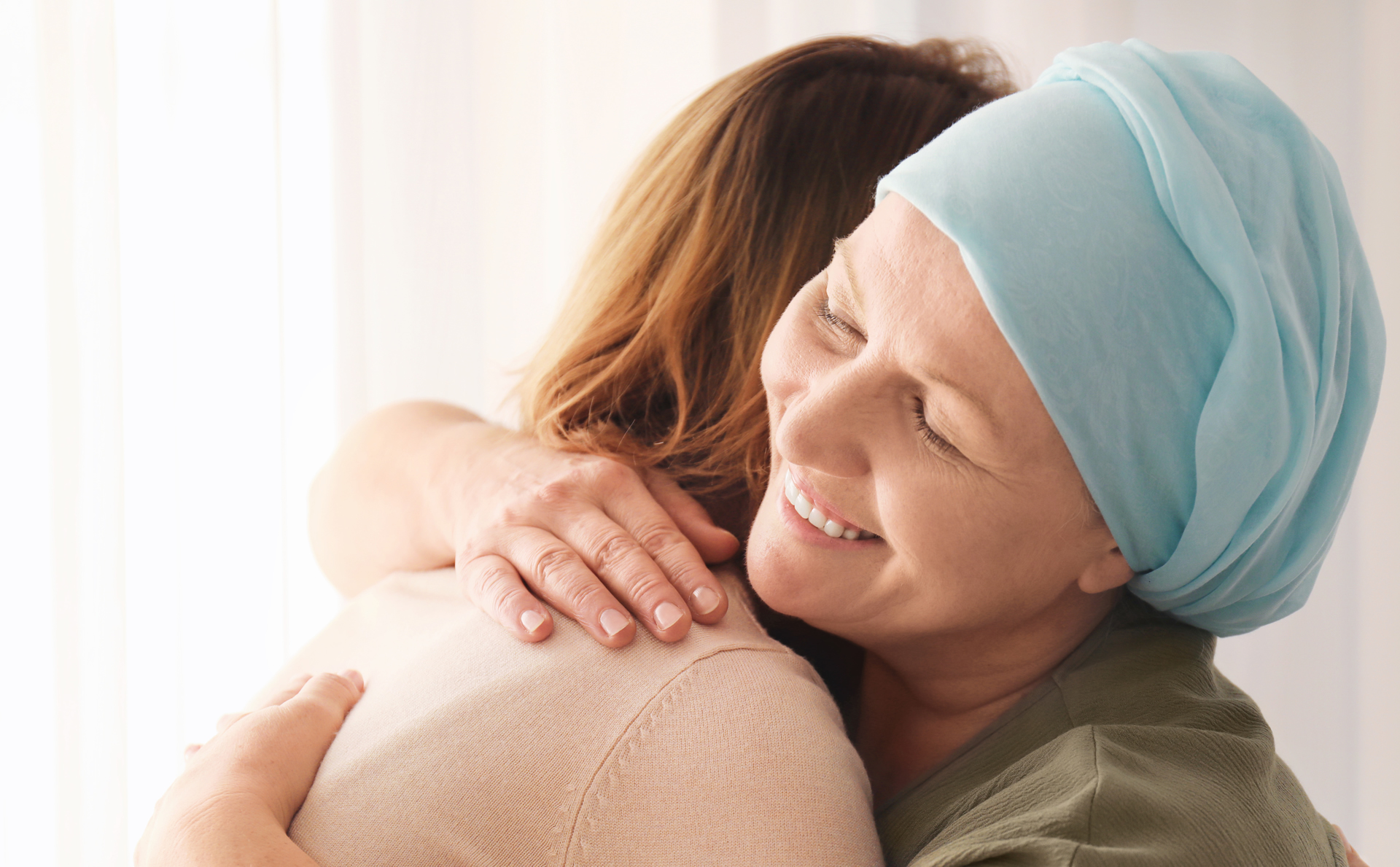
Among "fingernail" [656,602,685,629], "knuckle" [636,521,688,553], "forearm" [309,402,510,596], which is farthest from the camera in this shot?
"forearm" [309,402,510,596]

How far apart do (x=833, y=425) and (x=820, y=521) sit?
12 cm

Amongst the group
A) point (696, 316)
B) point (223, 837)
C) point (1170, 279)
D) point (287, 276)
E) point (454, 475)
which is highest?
point (1170, 279)

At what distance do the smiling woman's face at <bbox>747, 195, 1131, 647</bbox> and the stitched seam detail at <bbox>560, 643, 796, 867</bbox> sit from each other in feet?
0.55

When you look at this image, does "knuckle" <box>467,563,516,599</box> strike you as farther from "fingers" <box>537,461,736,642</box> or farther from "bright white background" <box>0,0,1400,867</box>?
"bright white background" <box>0,0,1400,867</box>

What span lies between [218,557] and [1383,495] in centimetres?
226

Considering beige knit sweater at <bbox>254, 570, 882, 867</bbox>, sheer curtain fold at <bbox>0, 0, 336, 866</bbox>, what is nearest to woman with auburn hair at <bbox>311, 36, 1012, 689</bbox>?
beige knit sweater at <bbox>254, 570, 882, 867</bbox>

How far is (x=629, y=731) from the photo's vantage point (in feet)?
2.50

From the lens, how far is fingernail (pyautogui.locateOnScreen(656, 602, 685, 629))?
858mm

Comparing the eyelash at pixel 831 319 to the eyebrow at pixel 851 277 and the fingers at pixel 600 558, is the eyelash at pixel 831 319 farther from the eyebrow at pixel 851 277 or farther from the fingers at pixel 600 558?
the fingers at pixel 600 558

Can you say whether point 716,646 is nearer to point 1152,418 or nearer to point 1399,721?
point 1152,418

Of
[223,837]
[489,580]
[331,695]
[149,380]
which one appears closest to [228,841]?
[223,837]

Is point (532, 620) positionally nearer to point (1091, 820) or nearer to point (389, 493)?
point (1091, 820)

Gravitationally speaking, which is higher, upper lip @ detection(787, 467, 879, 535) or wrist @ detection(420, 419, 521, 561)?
upper lip @ detection(787, 467, 879, 535)

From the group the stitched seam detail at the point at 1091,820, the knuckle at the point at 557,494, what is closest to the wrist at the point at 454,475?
the knuckle at the point at 557,494
